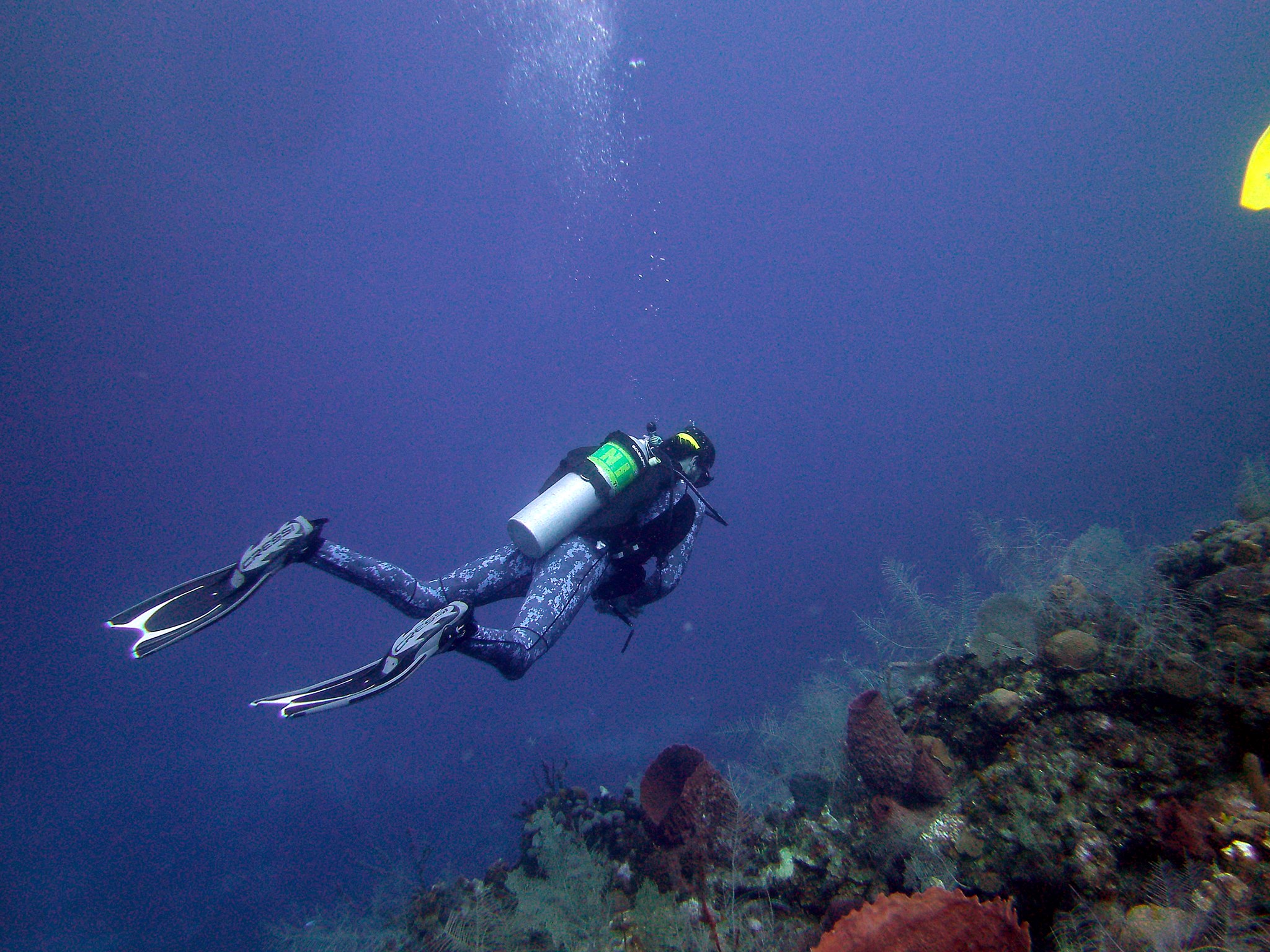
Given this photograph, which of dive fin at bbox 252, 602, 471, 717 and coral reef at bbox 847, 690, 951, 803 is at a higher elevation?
dive fin at bbox 252, 602, 471, 717

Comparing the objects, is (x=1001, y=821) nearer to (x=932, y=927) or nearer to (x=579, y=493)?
(x=932, y=927)

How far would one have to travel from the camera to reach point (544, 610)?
445cm

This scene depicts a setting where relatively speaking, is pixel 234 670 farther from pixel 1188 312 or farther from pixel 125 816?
pixel 1188 312

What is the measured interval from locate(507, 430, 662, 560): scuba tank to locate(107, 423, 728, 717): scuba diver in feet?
0.04

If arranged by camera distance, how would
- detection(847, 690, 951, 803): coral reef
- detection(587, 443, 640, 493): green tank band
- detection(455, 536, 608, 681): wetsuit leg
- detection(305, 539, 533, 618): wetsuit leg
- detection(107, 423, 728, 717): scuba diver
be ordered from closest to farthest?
1. detection(847, 690, 951, 803): coral reef
2. detection(107, 423, 728, 717): scuba diver
3. detection(455, 536, 608, 681): wetsuit leg
4. detection(305, 539, 533, 618): wetsuit leg
5. detection(587, 443, 640, 493): green tank band

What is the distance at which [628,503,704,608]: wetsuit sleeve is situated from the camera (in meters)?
5.59

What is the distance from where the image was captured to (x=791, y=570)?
4741 cm

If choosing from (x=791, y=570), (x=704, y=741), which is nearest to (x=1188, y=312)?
(x=791, y=570)

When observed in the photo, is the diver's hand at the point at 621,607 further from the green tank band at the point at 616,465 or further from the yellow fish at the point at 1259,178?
the yellow fish at the point at 1259,178

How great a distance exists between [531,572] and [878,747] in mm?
3554

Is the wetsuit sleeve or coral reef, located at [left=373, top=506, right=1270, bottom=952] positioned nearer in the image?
coral reef, located at [left=373, top=506, right=1270, bottom=952]

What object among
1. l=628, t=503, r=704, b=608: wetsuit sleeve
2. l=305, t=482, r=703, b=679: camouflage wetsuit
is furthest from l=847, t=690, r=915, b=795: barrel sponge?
l=305, t=482, r=703, b=679: camouflage wetsuit

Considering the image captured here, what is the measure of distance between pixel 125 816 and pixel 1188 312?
11966 cm

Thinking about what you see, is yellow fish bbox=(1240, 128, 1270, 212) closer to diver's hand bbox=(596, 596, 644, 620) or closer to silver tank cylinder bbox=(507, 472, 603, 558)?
silver tank cylinder bbox=(507, 472, 603, 558)
